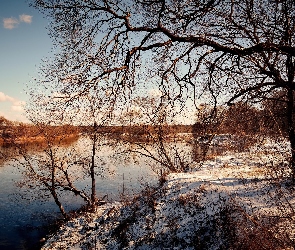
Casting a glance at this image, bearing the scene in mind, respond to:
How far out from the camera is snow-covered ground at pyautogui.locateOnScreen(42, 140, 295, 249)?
6.30 meters

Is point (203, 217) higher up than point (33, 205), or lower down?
higher up

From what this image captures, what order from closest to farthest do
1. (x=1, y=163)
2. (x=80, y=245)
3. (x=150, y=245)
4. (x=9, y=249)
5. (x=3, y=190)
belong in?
(x=150, y=245), (x=80, y=245), (x=9, y=249), (x=3, y=190), (x=1, y=163)

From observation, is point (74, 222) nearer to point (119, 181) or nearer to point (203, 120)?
point (119, 181)

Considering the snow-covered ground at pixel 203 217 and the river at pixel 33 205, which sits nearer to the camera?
the snow-covered ground at pixel 203 217

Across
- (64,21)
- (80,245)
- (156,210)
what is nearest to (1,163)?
(80,245)

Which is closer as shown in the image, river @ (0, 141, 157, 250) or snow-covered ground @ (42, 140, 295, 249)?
snow-covered ground @ (42, 140, 295, 249)

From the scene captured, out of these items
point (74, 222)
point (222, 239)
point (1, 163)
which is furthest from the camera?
point (1, 163)

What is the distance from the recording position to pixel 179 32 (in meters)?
6.21

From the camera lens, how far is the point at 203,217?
8.16 m

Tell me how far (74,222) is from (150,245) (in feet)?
21.0

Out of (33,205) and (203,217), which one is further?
(33,205)

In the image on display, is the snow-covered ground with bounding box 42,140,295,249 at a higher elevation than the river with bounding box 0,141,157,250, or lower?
higher

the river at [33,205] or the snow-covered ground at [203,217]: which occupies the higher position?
the snow-covered ground at [203,217]

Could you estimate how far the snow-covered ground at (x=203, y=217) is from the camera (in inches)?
248
